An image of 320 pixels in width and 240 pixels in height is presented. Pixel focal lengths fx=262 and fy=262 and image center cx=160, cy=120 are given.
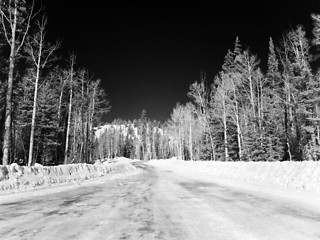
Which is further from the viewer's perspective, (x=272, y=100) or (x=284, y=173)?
(x=272, y=100)

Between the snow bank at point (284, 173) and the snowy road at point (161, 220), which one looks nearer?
the snowy road at point (161, 220)

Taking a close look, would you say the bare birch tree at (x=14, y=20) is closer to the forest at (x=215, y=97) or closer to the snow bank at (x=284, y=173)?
the forest at (x=215, y=97)

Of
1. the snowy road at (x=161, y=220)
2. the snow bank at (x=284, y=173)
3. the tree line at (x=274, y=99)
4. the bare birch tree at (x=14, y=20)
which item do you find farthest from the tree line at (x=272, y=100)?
the bare birch tree at (x=14, y=20)

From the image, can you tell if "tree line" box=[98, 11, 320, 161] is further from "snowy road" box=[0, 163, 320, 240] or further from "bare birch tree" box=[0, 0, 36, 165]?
"bare birch tree" box=[0, 0, 36, 165]

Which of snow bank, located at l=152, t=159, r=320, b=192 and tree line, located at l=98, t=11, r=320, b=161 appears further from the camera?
tree line, located at l=98, t=11, r=320, b=161

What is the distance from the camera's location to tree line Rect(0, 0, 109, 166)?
16531 mm

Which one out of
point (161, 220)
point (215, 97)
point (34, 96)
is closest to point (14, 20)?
point (34, 96)

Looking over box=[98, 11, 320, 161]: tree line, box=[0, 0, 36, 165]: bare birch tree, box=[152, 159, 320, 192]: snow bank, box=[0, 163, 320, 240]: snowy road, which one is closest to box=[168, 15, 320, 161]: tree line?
box=[98, 11, 320, 161]: tree line

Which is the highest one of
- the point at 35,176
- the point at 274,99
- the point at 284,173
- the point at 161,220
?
the point at 274,99

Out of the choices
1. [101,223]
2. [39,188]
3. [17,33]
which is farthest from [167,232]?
[17,33]

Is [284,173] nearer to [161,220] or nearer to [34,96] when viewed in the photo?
[161,220]

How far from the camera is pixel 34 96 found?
19609 millimetres

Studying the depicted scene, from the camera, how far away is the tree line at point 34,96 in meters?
16.5

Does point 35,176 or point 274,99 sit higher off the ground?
point 274,99
